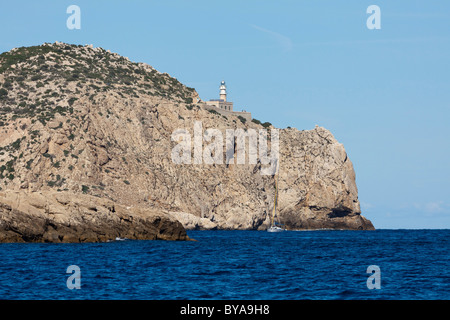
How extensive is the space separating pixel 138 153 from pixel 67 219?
59030 millimetres

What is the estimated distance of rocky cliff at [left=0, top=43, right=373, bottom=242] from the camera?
111750 millimetres

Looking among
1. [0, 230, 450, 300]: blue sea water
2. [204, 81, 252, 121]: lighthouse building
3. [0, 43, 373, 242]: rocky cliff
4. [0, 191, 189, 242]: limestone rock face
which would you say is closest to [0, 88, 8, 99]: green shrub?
[0, 43, 373, 242]: rocky cliff

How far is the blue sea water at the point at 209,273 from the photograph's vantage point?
33562 millimetres

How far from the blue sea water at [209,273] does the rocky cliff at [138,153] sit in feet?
157

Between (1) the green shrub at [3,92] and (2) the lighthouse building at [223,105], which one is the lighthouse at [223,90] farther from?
(1) the green shrub at [3,92]

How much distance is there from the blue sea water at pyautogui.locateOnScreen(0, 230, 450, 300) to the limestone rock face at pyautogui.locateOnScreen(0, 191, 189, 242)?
2.28m

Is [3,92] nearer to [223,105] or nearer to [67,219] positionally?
[223,105]

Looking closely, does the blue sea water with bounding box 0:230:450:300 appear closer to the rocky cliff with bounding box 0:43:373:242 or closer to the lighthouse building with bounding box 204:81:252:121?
the rocky cliff with bounding box 0:43:373:242

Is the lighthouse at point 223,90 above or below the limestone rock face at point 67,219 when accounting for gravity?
above

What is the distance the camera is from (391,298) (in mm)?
32719

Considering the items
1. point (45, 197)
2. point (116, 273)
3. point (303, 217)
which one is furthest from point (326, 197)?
point (116, 273)

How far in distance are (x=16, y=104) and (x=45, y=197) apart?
70.7m

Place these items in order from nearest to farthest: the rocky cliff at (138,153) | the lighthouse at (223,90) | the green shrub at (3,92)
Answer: the rocky cliff at (138,153)
the green shrub at (3,92)
the lighthouse at (223,90)

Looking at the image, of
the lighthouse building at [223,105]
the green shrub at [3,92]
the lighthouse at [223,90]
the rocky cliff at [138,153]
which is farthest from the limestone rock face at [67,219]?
the lighthouse at [223,90]
